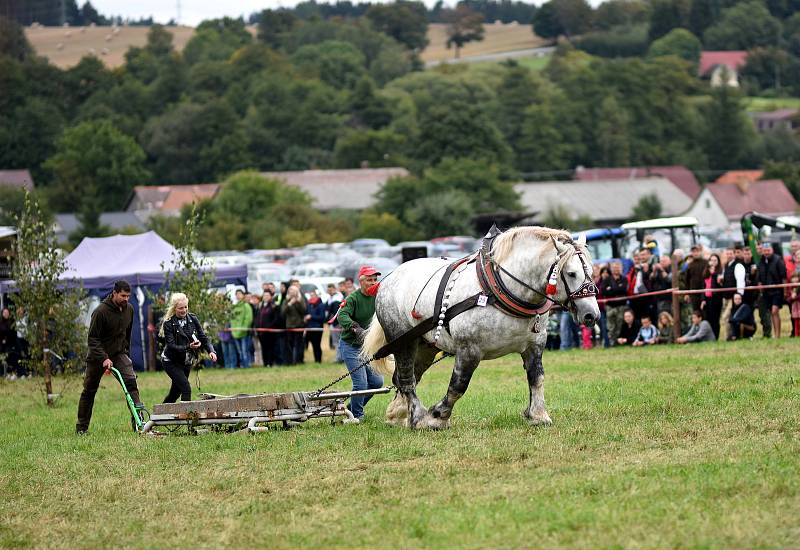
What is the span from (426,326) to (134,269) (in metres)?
19.9

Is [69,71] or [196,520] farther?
[69,71]

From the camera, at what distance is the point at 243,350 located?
104ft

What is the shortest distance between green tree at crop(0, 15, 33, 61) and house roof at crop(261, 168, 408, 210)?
260 ft

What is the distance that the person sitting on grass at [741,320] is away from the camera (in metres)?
25.1

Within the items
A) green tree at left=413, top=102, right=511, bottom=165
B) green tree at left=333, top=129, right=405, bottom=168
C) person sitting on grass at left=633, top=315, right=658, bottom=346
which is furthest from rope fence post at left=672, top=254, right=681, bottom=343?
green tree at left=333, top=129, right=405, bottom=168

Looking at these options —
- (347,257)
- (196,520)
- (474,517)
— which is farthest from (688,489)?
(347,257)

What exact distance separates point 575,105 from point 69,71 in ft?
216

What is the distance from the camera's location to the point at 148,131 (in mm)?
157000

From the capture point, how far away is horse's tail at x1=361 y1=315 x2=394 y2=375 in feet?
51.5

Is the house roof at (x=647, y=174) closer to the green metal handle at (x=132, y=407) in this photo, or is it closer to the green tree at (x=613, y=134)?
the green tree at (x=613, y=134)

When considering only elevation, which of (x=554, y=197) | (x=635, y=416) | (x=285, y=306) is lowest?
(x=554, y=197)

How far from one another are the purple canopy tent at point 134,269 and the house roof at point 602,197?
76.7m

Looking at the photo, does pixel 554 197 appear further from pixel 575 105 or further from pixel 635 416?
pixel 635 416

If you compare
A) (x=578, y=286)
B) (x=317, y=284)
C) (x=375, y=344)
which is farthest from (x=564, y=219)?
(x=578, y=286)
